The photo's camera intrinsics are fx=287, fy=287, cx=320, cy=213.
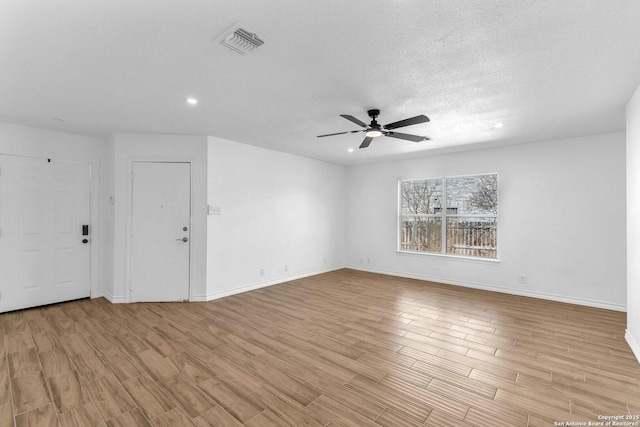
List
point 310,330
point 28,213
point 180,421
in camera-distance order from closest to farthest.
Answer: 1. point 180,421
2. point 310,330
3. point 28,213

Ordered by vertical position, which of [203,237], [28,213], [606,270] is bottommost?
[606,270]

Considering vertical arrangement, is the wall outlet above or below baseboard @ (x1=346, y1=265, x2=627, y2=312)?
above

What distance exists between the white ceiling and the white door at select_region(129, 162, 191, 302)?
0.82m

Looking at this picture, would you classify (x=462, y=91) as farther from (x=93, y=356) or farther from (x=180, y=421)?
(x=93, y=356)

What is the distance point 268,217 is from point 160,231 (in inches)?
71.7

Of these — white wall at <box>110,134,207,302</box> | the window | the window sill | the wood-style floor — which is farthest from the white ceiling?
the wood-style floor

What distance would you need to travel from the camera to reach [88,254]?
4527 mm

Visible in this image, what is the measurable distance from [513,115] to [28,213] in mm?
6542

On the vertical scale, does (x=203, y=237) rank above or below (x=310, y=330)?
above

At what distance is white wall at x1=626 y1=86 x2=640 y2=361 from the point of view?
2.68 meters

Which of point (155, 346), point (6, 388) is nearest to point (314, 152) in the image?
point (155, 346)

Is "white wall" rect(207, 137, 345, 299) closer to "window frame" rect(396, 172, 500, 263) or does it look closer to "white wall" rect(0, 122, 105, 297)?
"window frame" rect(396, 172, 500, 263)

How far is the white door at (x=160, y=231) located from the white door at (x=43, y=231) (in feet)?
2.91

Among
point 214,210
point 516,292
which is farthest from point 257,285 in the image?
point 516,292
